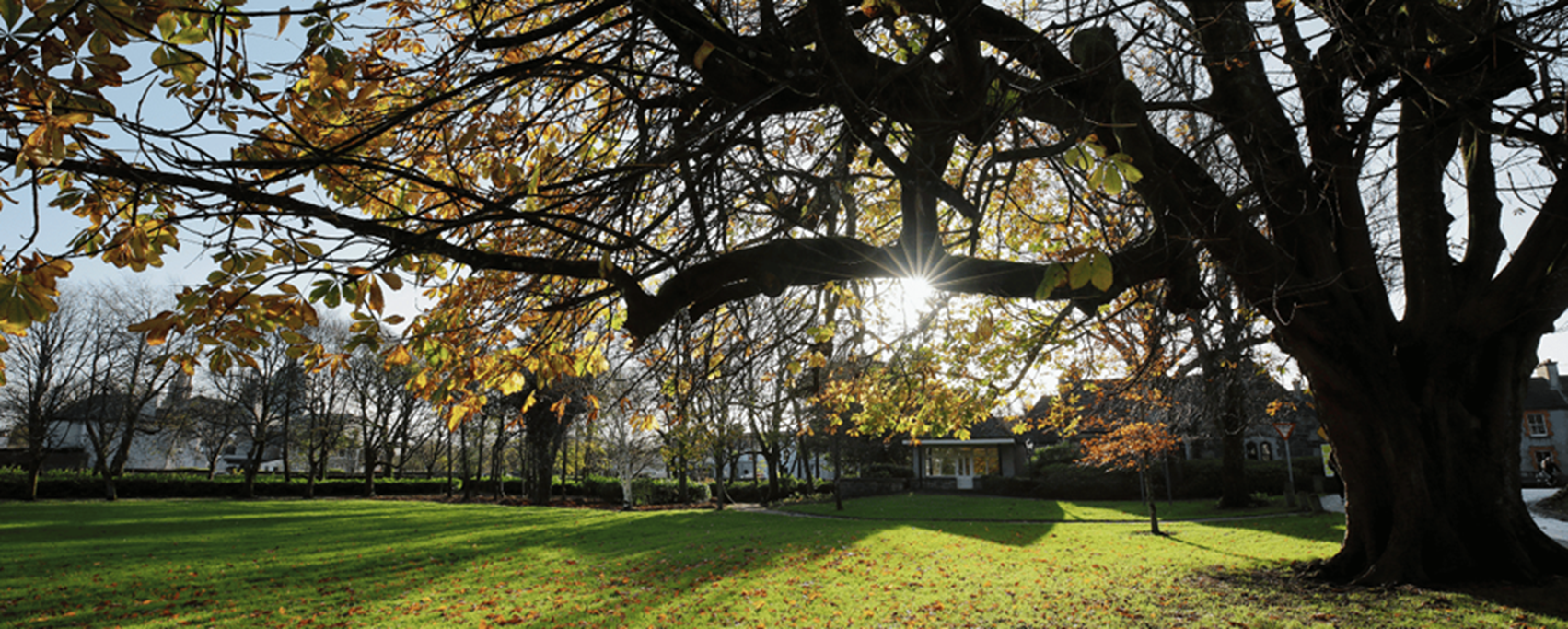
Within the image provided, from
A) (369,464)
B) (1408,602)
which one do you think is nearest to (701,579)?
(1408,602)

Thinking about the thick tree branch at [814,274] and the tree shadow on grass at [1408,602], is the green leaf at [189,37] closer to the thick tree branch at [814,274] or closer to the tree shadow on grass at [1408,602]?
the thick tree branch at [814,274]

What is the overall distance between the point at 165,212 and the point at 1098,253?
4.05m

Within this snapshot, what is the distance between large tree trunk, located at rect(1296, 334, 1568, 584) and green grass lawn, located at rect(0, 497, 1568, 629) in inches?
24.0

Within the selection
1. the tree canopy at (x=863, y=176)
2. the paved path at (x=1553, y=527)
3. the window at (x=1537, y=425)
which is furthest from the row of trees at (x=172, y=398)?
the window at (x=1537, y=425)

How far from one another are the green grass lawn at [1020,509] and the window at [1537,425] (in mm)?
34427

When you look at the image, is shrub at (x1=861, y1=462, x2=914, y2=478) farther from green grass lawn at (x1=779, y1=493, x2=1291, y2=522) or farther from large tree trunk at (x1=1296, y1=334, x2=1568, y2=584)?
large tree trunk at (x1=1296, y1=334, x2=1568, y2=584)

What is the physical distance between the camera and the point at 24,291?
2158mm

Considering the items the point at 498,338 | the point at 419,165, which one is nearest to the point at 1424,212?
the point at 498,338

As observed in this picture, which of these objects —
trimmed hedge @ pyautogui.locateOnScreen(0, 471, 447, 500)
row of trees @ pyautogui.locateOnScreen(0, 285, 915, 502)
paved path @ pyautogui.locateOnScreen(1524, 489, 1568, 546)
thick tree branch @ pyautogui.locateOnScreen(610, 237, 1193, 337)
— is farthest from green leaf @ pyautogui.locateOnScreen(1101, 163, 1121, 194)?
trimmed hedge @ pyautogui.locateOnScreen(0, 471, 447, 500)

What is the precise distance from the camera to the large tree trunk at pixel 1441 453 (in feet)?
20.2

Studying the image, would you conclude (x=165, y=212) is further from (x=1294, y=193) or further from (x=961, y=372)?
(x=1294, y=193)

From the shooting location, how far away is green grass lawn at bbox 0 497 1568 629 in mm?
6453

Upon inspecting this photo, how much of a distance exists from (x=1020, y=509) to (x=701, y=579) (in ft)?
54.3

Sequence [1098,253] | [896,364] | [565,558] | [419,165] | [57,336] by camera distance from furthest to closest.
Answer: [57,336] → [565,558] → [896,364] → [419,165] → [1098,253]
